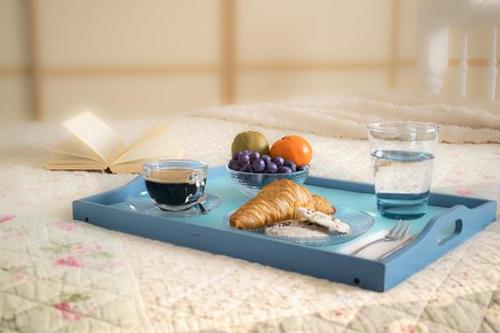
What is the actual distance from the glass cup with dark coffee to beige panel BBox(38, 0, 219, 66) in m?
2.44

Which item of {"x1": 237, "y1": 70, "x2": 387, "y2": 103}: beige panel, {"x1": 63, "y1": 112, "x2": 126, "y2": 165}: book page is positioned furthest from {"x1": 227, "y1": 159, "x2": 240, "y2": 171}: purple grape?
{"x1": 237, "y1": 70, "x2": 387, "y2": 103}: beige panel

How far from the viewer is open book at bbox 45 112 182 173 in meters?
1.53

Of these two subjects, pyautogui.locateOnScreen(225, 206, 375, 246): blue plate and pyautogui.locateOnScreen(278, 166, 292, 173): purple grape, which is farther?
pyautogui.locateOnScreen(278, 166, 292, 173): purple grape

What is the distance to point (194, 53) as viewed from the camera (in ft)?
12.5

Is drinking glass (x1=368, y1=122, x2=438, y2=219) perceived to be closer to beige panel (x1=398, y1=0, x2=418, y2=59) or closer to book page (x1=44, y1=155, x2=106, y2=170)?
book page (x1=44, y1=155, x2=106, y2=170)

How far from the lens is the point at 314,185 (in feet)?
4.38

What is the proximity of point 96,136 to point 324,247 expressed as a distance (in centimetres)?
85

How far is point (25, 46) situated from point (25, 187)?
6.89ft

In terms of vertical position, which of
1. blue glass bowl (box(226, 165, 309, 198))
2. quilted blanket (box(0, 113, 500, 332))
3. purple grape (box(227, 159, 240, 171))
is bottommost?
quilted blanket (box(0, 113, 500, 332))

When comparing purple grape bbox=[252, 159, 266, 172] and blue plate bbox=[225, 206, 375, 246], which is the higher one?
purple grape bbox=[252, 159, 266, 172]

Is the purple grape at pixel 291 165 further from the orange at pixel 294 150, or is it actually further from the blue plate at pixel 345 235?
the blue plate at pixel 345 235

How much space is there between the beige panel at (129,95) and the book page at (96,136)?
1.86 meters

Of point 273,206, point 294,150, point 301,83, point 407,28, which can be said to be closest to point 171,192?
point 273,206

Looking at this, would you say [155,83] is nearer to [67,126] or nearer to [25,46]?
[25,46]
